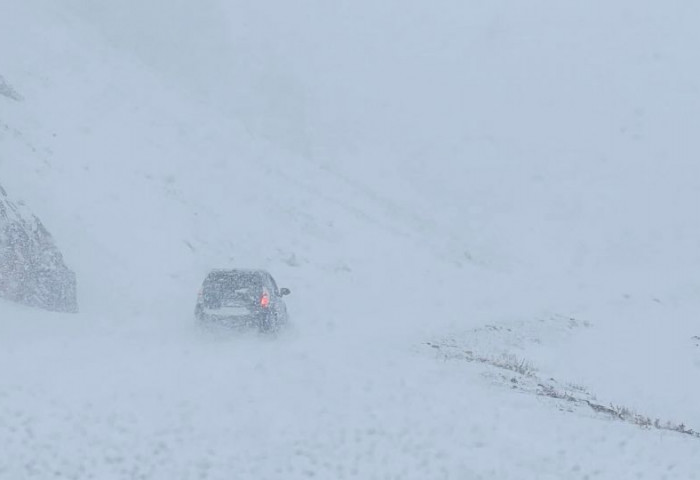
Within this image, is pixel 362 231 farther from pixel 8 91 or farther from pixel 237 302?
pixel 237 302

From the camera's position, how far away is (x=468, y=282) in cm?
3155

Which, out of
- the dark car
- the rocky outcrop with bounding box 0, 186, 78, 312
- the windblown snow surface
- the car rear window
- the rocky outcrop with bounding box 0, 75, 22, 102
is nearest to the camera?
the windblown snow surface

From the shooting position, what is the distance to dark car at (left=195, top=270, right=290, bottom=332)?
14.9 m

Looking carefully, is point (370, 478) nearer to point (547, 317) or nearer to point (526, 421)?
point (526, 421)

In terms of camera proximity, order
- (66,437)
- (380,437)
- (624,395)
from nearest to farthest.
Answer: (66,437), (380,437), (624,395)

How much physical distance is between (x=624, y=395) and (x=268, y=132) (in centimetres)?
3351

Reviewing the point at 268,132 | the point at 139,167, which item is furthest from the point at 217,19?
the point at 139,167

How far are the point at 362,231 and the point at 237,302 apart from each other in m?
16.4

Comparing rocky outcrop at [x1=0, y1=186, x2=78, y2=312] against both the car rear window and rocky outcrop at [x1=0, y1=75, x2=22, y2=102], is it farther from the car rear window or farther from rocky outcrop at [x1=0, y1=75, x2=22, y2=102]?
rocky outcrop at [x1=0, y1=75, x2=22, y2=102]

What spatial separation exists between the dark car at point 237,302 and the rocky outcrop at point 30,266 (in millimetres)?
2916

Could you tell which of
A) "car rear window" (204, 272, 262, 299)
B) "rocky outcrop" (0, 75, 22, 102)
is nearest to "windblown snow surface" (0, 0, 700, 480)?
"rocky outcrop" (0, 75, 22, 102)

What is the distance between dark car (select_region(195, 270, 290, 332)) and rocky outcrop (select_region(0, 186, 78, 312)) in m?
2.92

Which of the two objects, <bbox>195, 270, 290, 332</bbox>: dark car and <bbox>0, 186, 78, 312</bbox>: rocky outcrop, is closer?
<bbox>0, 186, 78, 312</bbox>: rocky outcrop

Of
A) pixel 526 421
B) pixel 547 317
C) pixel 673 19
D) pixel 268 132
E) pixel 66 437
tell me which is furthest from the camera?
pixel 673 19
